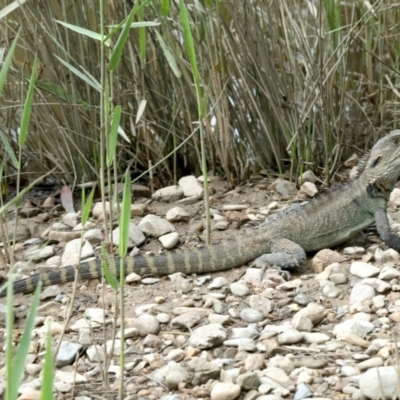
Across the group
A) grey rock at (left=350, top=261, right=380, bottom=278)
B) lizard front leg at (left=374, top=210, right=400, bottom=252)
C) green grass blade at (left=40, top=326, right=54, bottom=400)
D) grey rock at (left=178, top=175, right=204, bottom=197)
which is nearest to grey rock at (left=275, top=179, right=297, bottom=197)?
grey rock at (left=178, top=175, right=204, bottom=197)

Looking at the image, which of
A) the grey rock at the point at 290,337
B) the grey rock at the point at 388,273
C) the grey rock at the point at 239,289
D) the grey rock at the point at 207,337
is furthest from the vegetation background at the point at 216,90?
the grey rock at the point at 290,337

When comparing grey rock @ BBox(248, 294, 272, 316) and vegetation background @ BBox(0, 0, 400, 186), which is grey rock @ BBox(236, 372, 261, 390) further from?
vegetation background @ BBox(0, 0, 400, 186)

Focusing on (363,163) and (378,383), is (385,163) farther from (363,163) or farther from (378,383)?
(378,383)

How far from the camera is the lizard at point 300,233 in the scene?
457cm

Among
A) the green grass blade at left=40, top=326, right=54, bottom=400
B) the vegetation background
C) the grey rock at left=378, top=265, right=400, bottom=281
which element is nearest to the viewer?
the green grass blade at left=40, top=326, right=54, bottom=400

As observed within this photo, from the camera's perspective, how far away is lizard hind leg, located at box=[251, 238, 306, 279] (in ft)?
15.2

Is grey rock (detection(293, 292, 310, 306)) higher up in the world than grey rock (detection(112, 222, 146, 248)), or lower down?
lower down

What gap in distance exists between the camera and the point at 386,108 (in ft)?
19.3

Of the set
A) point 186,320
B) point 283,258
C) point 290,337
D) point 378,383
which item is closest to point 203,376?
point 290,337

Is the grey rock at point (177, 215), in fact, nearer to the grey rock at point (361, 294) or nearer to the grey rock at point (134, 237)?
the grey rock at point (134, 237)

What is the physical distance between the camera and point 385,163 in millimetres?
4984

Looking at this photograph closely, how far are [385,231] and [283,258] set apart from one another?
717 mm

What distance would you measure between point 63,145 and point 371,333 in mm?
3268

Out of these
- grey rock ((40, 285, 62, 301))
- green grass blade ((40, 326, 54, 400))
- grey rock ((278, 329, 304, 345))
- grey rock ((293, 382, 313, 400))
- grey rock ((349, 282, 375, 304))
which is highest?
green grass blade ((40, 326, 54, 400))
